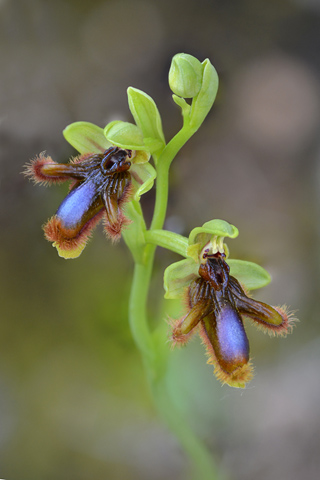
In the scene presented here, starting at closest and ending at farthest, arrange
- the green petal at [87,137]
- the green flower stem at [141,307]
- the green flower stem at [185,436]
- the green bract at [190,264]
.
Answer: the green bract at [190,264] < the green petal at [87,137] < the green flower stem at [141,307] < the green flower stem at [185,436]

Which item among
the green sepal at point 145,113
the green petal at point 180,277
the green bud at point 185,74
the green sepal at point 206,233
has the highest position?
the green bud at point 185,74

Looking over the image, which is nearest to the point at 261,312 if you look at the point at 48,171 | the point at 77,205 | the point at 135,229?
the point at 135,229

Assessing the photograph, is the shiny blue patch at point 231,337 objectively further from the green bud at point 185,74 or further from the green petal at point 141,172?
the green bud at point 185,74

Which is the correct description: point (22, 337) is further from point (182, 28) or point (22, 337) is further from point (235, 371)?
point (182, 28)

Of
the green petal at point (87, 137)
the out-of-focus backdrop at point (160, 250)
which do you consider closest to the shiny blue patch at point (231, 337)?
the green petal at point (87, 137)

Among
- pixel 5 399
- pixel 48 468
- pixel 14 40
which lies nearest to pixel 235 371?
pixel 48 468

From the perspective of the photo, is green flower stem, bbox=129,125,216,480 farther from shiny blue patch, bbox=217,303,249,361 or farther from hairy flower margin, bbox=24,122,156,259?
shiny blue patch, bbox=217,303,249,361
